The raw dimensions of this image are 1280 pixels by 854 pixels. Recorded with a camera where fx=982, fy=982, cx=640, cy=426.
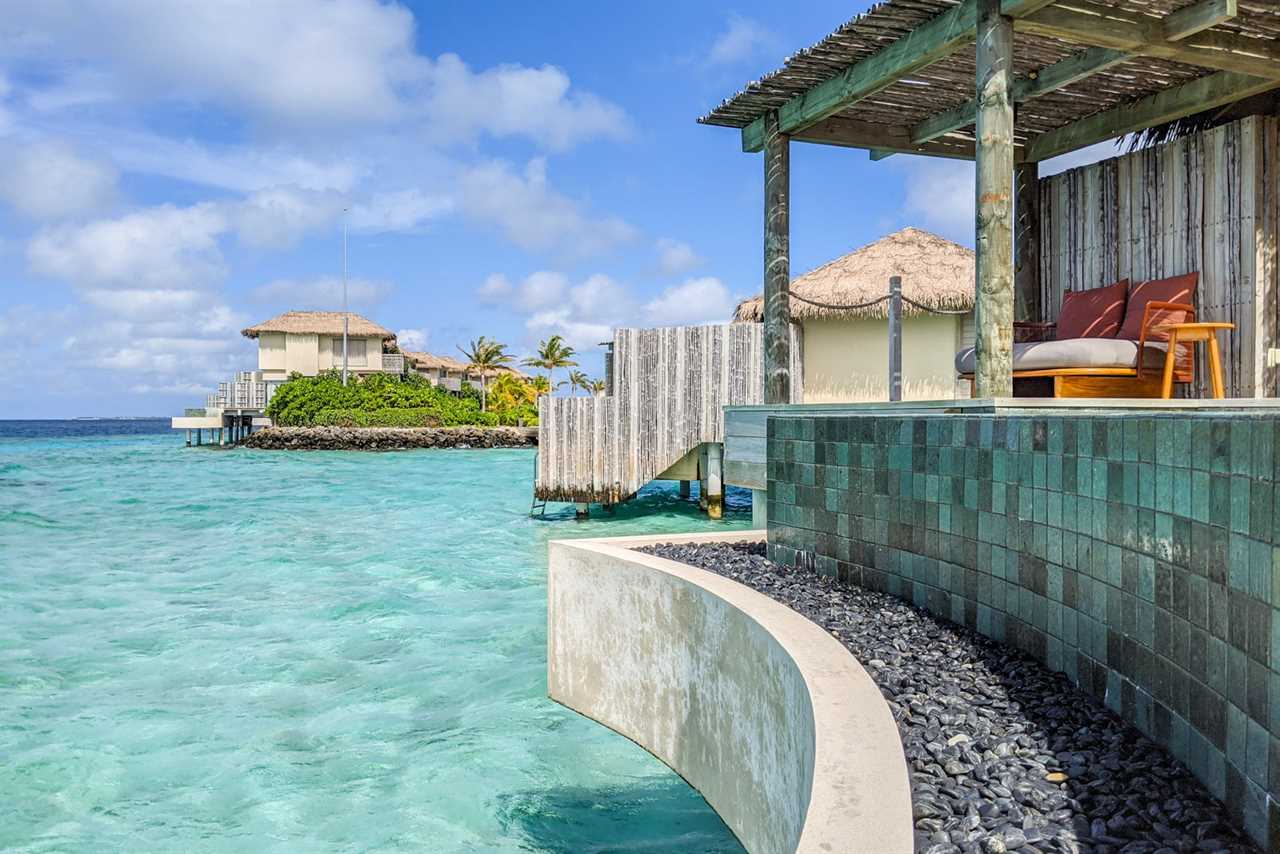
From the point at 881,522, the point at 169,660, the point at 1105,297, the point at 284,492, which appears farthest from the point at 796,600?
the point at 284,492

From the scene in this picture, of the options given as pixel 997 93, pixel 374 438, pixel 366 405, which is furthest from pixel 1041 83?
pixel 366 405

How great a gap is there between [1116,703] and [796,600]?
1.58 m

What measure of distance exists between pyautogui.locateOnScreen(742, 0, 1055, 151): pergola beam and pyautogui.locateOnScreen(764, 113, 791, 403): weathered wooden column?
176mm

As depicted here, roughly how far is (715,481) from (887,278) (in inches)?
171

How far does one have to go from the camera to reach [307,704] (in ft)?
20.9

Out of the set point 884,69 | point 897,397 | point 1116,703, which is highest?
point 884,69

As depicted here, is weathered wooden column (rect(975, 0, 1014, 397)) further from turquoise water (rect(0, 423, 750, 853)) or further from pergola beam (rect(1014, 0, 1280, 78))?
turquoise water (rect(0, 423, 750, 853))

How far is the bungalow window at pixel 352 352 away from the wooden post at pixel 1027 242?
40251 millimetres

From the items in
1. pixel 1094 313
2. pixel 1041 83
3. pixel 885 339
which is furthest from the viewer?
pixel 885 339

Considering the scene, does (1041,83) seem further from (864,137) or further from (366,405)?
(366,405)

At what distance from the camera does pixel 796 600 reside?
13.3 feet

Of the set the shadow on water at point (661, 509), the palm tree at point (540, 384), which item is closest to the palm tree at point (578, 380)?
the palm tree at point (540, 384)

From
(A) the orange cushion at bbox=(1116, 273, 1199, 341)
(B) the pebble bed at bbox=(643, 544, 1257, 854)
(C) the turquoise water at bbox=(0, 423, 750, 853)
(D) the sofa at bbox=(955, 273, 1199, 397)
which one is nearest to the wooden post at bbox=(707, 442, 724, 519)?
(C) the turquoise water at bbox=(0, 423, 750, 853)

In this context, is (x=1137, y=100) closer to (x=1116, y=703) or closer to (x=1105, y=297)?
(x=1105, y=297)
